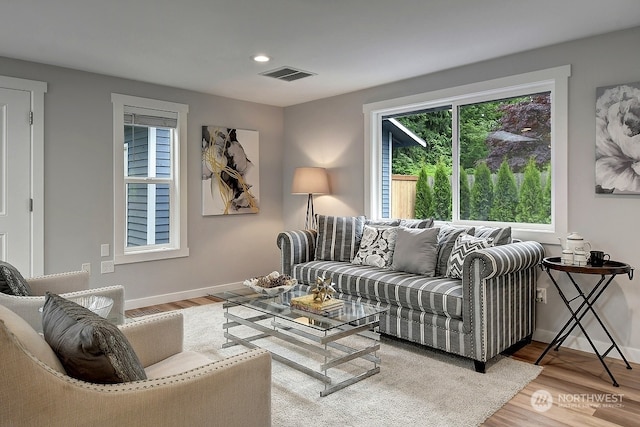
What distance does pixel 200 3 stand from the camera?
8.66ft

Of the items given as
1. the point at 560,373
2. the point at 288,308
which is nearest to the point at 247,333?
the point at 288,308

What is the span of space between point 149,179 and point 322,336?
2745 millimetres

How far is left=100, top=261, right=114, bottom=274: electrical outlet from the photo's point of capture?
426 cm

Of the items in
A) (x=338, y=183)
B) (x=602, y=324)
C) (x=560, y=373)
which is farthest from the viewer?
(x=338, y=183)

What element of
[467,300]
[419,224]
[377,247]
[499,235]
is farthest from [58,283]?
[499,235]

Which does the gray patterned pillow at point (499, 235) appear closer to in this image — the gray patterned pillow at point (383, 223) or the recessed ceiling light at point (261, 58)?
the gray patterned pillow at point (383, 223)

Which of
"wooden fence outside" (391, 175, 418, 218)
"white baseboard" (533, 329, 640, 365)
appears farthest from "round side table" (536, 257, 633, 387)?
"wooden fence outside" (391, 175, 418, 218)

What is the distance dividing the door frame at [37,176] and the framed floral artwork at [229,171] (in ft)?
5.21

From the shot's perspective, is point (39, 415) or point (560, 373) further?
point (560, 373)

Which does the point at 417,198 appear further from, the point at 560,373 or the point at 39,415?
the point at 39,415

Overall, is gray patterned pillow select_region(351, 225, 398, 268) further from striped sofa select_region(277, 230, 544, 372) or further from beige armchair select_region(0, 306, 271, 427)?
beige armchair select_region(0, 306, 271, 427)

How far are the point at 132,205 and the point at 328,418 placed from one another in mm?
3262

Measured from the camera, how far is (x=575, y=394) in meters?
2.56

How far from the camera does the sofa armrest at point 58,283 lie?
2.64 meters
